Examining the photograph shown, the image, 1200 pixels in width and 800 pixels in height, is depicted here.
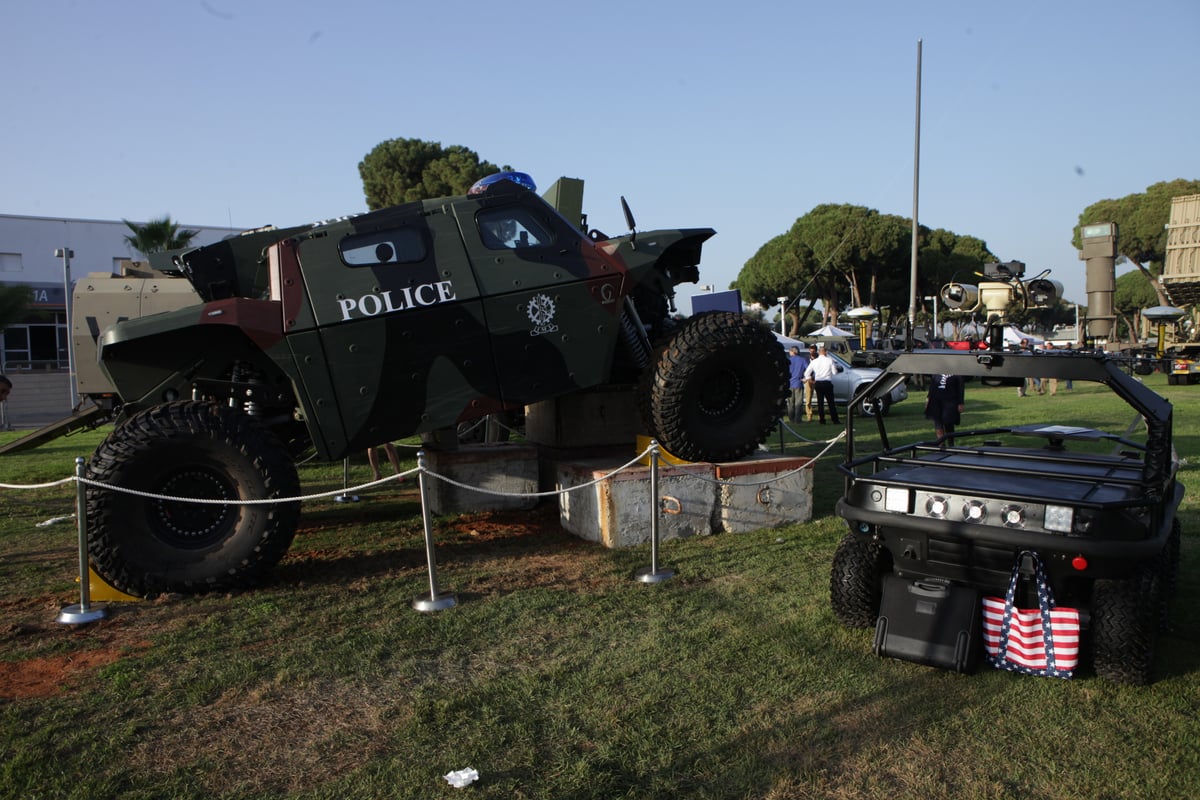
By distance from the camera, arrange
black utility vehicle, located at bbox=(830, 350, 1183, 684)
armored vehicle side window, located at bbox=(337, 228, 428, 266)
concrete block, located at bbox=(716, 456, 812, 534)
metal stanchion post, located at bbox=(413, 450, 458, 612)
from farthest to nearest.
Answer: concrete block, located at bbox=(716, 456, 812, 534)
armored vehicle side window, located at bbox=(337, 228, 428, 266)
metal stanchion post, located at bbox=(413, 450, 458, 612)
black utility vehicle, located at bbox=(830, 350, 1183, 684)

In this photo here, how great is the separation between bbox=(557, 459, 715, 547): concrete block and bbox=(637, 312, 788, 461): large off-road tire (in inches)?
8.9

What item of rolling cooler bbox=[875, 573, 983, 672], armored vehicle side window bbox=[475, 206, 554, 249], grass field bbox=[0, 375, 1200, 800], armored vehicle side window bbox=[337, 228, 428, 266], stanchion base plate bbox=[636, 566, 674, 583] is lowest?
grass field bbox=[0, 375, 1200, 800]

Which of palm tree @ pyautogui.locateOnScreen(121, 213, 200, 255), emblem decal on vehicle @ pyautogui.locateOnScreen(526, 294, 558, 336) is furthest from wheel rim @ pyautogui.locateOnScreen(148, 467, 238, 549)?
palm tree @ pyautogui.locateOnScreen(121, 213, 200, 255)

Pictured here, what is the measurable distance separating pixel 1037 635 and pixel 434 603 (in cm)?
352

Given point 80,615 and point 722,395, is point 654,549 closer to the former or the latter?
point 722,395

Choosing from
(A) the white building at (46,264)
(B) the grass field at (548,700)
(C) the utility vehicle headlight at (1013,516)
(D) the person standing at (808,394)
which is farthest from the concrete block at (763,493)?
(A) the white building at (46,264)

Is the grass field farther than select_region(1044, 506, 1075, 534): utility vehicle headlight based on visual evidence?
No

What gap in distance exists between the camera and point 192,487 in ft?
20.3

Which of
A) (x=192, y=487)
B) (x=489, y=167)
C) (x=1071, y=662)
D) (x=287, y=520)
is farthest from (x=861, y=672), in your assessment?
(x=489, y=167)

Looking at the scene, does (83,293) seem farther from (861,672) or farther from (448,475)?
(861,672)

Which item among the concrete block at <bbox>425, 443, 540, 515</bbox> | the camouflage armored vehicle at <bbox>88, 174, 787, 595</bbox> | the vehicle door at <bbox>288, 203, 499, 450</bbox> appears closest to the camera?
the camouflage armored vehicle at <bbox>88, 174, 787, 595</bbox>

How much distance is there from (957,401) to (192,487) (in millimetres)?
8802

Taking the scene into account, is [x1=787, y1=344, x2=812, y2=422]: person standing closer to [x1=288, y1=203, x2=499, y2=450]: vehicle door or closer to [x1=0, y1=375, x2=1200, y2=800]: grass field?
[x1=0, y1=375, x2=1200, y2=800]: grass field

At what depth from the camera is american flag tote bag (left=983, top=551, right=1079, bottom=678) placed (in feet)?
14.3
